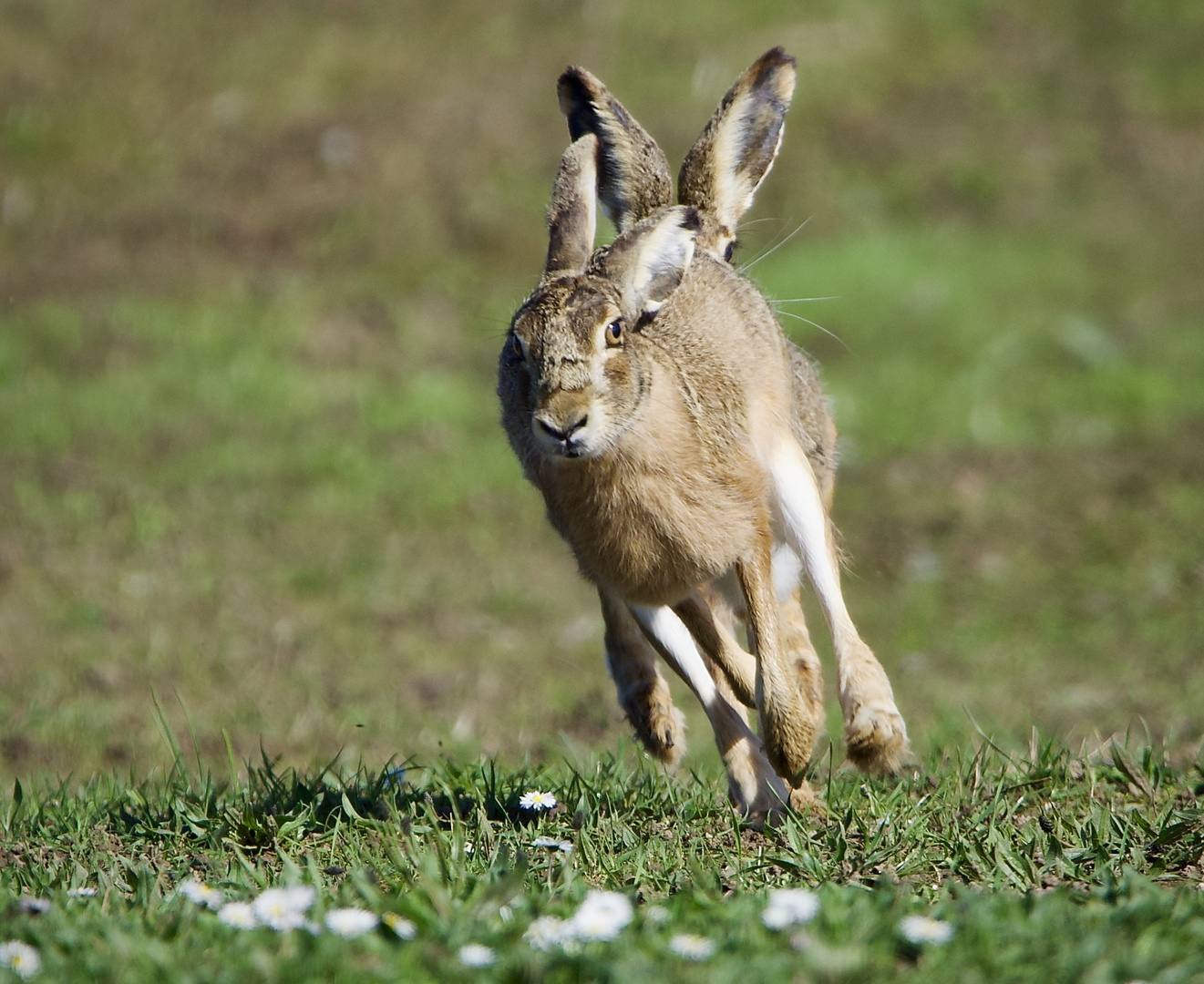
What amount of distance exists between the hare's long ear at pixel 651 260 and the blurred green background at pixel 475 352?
1.98 meters

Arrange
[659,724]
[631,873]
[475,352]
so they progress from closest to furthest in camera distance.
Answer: [631,873]
[659,724]
[475,352]

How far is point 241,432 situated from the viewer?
8914mm

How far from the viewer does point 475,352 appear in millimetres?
10156

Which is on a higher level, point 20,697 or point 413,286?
point 413,286

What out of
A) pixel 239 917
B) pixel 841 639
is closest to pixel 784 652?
pixel 841 639

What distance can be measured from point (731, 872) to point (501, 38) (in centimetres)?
1082

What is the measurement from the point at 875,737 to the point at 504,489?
4.83 metres

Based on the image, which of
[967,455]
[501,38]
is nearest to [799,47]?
[501,38]

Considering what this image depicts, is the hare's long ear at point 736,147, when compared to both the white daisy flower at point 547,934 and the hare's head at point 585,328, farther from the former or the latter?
the white daisy flower at point 547,934

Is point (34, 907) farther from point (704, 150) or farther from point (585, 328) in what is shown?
point (704, 150)

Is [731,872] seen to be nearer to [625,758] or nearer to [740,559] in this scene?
[740,559]

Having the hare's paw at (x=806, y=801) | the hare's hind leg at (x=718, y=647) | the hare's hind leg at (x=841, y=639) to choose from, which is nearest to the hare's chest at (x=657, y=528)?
the hare's hind leg at (x=718, y=647)

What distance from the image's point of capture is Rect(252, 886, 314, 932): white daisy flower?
2699 millimetres

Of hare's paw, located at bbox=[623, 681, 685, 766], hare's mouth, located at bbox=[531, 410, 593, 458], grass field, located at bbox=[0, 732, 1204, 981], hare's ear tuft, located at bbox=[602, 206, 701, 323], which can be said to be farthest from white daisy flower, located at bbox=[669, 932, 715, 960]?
hare's ear tuft, located at bbox=[602, 206, 701, 323]
